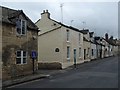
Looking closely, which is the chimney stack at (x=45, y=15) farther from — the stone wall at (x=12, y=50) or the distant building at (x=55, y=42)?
the stone wall at (x=12, y=50)

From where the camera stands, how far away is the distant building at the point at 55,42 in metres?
34.0

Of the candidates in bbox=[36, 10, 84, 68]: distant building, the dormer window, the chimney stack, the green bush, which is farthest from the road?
the chimney stack

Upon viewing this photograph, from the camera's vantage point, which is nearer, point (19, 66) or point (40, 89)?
point (40, 89)

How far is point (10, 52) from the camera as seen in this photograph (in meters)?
21.5

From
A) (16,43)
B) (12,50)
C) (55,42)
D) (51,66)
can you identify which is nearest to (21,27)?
(16,43)

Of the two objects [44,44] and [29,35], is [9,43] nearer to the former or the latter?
[29,35]

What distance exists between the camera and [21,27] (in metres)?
23.3

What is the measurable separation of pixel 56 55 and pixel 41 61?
250 centimetres

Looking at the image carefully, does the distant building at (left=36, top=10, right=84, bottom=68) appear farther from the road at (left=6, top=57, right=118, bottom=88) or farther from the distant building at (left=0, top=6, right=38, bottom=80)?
the road at (left=6, top=57, right=118, bottom=88)

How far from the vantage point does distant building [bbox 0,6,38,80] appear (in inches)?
821

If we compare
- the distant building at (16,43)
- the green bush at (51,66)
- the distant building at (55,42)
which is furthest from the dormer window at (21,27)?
the green bush at (51,66)

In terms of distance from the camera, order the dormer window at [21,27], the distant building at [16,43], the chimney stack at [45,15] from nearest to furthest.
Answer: the distant building at [16,43]
the dormer window at [21,27]
the chimney stack at [45,15]

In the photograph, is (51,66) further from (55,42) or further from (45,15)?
(45,15)

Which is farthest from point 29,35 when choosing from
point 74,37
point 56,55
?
point 74,37
